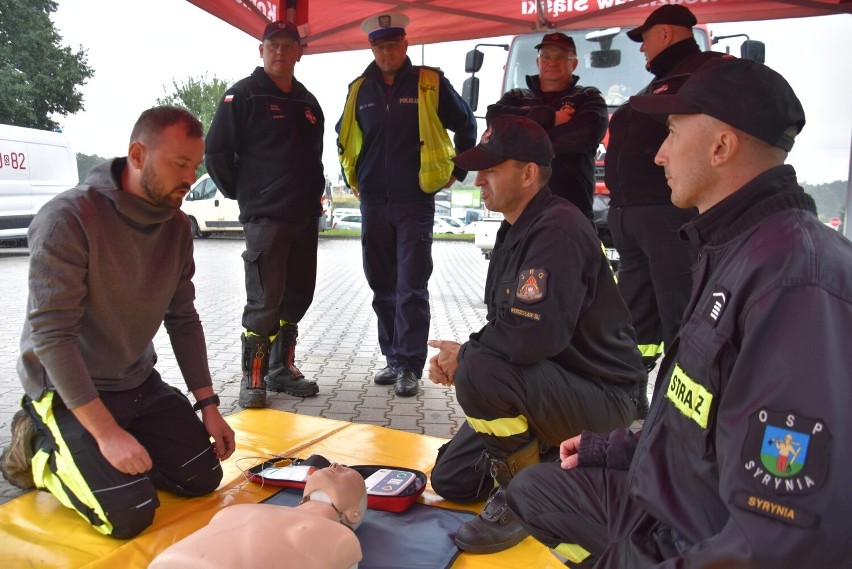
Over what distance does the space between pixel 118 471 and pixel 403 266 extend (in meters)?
2.41

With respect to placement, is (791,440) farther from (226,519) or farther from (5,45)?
(5,45)

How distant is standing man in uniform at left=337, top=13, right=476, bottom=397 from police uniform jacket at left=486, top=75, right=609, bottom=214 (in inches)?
17.4

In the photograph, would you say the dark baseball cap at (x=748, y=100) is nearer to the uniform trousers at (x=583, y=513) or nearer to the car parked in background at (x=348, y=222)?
the uniform trousers at (x=583, y=513)

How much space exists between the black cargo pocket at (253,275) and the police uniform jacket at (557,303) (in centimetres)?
187

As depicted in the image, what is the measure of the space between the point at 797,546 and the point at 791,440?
0.52 feet

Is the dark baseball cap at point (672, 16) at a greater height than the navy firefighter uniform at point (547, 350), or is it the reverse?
the dark baseball cap at point (672, 16)

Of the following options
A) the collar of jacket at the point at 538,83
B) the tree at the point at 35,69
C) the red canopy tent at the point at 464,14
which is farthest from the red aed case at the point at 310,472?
the tree at the point at 35,69

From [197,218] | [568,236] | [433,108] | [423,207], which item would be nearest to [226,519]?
[568,236]

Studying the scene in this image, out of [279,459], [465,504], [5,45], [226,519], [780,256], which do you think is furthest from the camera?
[5,45]

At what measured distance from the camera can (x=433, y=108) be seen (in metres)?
4.45

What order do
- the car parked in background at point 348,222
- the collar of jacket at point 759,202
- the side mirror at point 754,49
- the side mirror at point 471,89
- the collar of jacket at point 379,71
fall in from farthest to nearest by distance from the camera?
the car parked in background at point 348,222 → the side mirror at point 471,89 → the side mirror at point 754,49 → the collar of jacket at point 379,71 → the collar of jacket at point 759,202

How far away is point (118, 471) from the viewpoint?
2400 mm

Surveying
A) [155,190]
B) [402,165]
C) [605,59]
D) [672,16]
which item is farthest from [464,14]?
[155,190]

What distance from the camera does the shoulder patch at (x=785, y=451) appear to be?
1.03m
